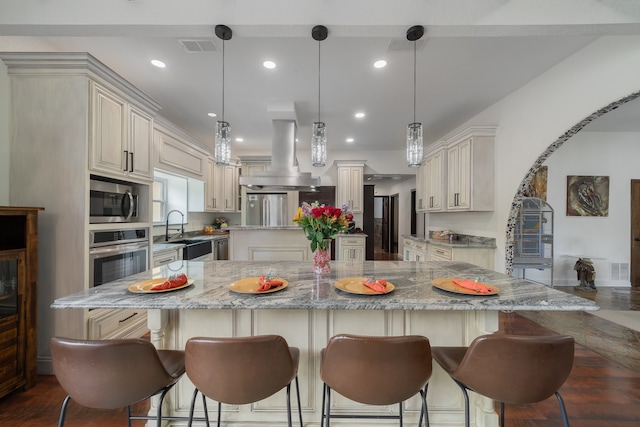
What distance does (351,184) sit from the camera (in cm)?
568

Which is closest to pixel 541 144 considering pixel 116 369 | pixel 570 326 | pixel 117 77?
pixel 570 326

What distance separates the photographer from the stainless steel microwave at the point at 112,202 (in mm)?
2162

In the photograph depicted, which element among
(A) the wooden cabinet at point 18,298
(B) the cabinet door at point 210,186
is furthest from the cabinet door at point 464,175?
(A) the wooden cabinet at point 18,298

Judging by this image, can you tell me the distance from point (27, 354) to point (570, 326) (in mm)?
5085

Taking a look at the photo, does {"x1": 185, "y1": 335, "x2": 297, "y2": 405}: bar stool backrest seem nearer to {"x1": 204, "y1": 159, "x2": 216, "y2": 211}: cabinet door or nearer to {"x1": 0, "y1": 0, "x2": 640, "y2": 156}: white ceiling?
{"x1": 0, "y1": 0, "x2": 640, "y2": 156}: white ceiling

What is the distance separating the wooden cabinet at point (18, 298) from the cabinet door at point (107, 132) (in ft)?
1.91

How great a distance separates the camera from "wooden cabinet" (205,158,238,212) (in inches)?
198

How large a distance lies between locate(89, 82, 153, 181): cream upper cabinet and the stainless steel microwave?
137 mm

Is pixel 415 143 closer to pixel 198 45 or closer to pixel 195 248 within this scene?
pixel 198 45

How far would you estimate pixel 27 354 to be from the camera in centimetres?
186

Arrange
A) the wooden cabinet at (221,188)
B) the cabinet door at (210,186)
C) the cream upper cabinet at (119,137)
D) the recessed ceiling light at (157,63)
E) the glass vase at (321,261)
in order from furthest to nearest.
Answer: the wooden cabinet at (221,188) → the cabinet door at (210,186) → the recessed ceiling light at (157,63) → the cream upper cabinet at (119,137) → the glass vase at (321,261)

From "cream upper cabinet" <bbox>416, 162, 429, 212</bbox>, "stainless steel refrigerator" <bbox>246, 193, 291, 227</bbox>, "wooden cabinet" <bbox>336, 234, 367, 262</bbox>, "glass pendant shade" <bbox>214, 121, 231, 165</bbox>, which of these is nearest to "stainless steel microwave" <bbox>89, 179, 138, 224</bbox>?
"glass pendant shade" <bbox>214, 121, 231, 165</bbox>

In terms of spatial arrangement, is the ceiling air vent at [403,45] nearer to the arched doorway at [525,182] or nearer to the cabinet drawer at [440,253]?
the arched doorway at [525,182]

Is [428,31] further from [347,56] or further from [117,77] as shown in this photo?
[117,77]
